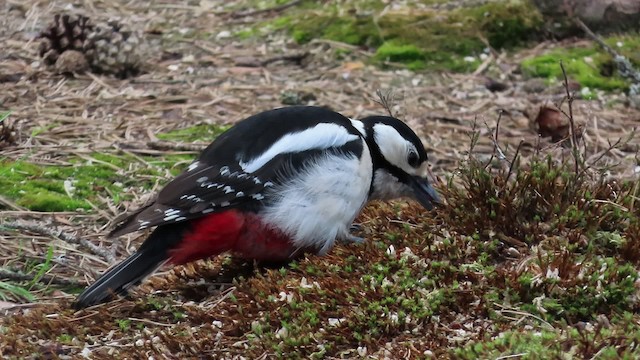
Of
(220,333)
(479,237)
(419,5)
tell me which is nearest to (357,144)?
(479,237)

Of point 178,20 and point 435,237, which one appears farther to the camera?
point 178,20

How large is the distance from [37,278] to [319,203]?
1217 mm

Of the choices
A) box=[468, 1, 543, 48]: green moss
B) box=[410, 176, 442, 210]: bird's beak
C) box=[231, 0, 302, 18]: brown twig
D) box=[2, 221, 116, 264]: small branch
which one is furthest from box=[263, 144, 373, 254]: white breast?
box=[231, 0, 302, 18]: brown twig

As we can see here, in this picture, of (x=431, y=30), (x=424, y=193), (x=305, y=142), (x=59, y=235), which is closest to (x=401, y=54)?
(x=431, y=30)

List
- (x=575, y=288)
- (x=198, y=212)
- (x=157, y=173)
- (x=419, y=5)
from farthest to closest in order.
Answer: (x=419, y=5), (x=157, y=173), (x=198, y=212), (x=575, y=288)

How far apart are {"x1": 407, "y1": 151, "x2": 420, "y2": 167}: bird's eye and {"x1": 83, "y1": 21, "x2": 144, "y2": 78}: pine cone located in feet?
10.5

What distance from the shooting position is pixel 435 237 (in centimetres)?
359

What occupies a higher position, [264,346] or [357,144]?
[357,144]

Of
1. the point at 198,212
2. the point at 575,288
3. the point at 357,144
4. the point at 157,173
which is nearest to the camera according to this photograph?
the point at 575,288

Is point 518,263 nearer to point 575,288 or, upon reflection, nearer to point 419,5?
point 575,288

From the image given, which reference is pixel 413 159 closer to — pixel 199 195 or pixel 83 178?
pixel 199 195

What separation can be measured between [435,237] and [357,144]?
56 centimetres

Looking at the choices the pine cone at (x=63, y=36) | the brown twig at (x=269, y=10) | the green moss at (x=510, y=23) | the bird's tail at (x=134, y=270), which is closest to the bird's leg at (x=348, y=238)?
the bird's tail at (x=134, y=270)

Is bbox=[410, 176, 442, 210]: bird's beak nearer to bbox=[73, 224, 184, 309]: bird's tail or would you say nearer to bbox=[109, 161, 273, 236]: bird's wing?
bbox=[109, 161, 273, 236]: bird's wing
